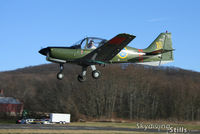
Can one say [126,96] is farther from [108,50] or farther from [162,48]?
[108,50]

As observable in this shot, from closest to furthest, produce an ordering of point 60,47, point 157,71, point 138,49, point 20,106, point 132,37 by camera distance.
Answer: point 132,37
point 60,47
point 138,49
point 157,71
point 20,106

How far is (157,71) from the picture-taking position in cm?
8362

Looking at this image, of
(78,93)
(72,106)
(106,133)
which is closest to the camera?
(106,133)

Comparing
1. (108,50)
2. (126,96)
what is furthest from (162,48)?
(126,96)

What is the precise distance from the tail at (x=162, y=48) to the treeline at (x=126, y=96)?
42322 mm

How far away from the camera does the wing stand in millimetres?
19703

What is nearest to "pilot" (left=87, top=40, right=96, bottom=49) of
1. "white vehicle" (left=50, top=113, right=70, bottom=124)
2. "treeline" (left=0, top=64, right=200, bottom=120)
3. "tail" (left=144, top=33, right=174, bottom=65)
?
"tail" (left=144, top=33, right=174, bottom=65)

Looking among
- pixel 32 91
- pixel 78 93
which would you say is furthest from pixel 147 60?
pixel 32 91

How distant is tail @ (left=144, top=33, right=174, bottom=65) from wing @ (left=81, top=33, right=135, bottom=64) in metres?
3.39

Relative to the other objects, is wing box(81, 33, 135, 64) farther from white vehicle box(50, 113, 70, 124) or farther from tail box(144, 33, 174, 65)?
white vehicle box(50, 113, 70, 124)

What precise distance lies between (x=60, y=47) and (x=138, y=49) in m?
5.72

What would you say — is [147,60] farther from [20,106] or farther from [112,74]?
[20,106]

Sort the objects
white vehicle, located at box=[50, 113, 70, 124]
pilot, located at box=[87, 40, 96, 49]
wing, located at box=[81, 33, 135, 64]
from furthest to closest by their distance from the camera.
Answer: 1. white vehicle, located at box=[50, 113, 70, 124]
2. pilot, located at box=[87, 40, 96, 49]
3. wing, located at box=[81, 33, 135, 64]

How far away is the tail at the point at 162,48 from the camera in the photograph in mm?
23652
